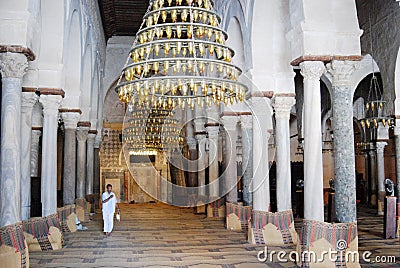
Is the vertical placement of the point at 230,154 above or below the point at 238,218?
above

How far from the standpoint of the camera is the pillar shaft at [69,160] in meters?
11.2

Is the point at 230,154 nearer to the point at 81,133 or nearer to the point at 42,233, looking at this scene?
the point at 81,133

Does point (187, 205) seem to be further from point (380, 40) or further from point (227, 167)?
point (380, 40)

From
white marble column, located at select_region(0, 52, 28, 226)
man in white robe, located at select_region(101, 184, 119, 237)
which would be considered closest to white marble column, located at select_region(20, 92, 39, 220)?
white marble column, located at select_region(0, 52, 28, 226)

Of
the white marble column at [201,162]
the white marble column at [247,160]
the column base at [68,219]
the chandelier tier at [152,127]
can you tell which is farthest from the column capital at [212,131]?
the column base at [68,219]

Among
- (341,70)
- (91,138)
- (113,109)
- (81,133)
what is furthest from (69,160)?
(113,109)

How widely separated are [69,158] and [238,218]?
4.40m

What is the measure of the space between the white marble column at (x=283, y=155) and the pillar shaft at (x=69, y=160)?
16.4ft

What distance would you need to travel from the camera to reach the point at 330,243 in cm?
645

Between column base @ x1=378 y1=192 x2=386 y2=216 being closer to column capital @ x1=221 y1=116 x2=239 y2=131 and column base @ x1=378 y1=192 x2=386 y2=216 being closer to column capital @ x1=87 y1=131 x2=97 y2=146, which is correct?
column capital @ x1=221 y1=116 x2=239 y2=131

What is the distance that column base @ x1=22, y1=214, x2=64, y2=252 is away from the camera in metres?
8.55

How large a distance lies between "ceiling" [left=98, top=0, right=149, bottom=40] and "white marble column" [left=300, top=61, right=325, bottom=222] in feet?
33.4

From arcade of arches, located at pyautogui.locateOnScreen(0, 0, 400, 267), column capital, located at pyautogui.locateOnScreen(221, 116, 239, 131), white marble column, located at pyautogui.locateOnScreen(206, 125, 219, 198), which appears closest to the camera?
arcade of arches, located at pyautogui.locateOnScreen(0, 0, 400, 267)

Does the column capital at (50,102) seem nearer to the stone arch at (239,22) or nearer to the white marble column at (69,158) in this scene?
the white marble column at (69,158)
